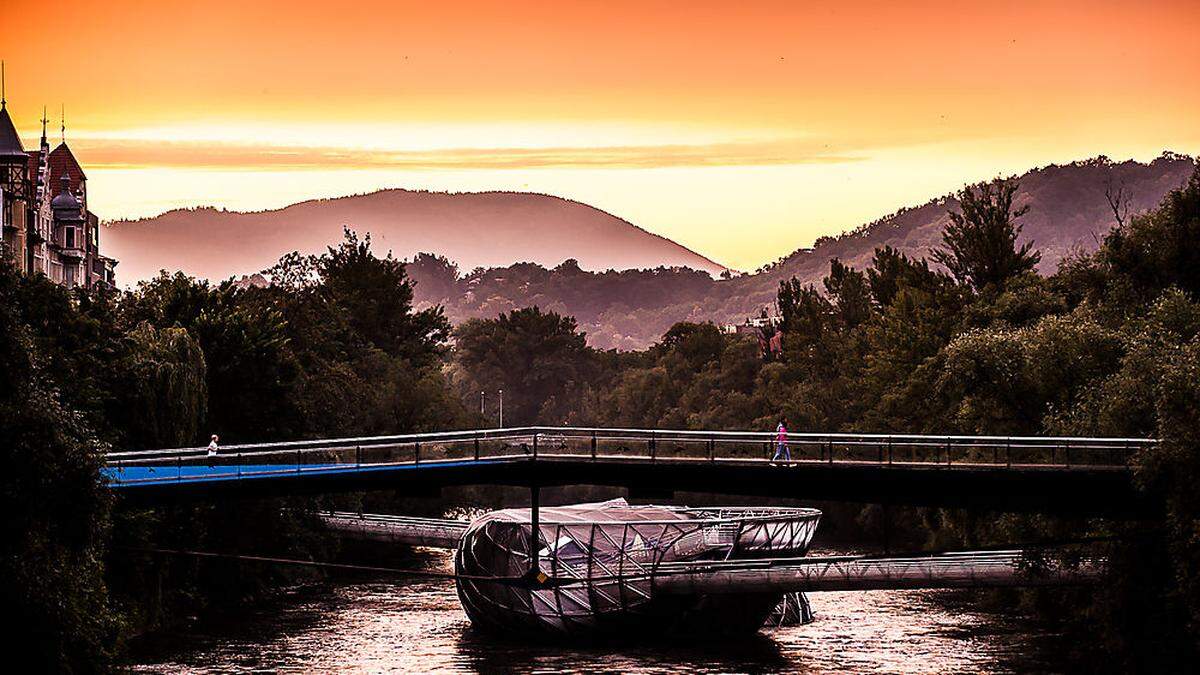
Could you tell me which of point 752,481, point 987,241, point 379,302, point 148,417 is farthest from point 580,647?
point 379,302

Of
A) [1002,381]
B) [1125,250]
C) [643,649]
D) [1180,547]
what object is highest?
[1125,250]

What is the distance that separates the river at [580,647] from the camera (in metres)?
69.4

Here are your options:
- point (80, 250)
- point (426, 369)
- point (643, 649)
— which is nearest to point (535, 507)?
point (643, 649)

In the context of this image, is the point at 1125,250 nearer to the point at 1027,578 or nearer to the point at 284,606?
the point at 1027,578

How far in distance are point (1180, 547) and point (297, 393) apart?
165ft

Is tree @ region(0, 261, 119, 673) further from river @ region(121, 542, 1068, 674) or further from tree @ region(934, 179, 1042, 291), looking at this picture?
tree @ region(934, 179, 1042, 291)

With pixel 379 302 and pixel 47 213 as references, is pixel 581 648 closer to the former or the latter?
pixel 47 213

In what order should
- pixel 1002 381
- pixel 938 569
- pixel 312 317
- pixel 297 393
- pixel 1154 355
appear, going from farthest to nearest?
pixel 312 317 → pixel 297 393 → pixel 1002 381 → pixel 938 569 → pixel 1154 355

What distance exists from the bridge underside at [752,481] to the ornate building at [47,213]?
3935cm

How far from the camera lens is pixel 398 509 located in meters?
123

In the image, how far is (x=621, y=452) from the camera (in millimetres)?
69062

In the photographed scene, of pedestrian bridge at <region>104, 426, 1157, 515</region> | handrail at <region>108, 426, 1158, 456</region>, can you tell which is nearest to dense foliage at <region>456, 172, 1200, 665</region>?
handrail at <region>108, 426, 1158, 456</region>

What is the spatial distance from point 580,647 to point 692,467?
11372 mm

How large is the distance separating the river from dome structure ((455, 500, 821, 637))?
1320mm
